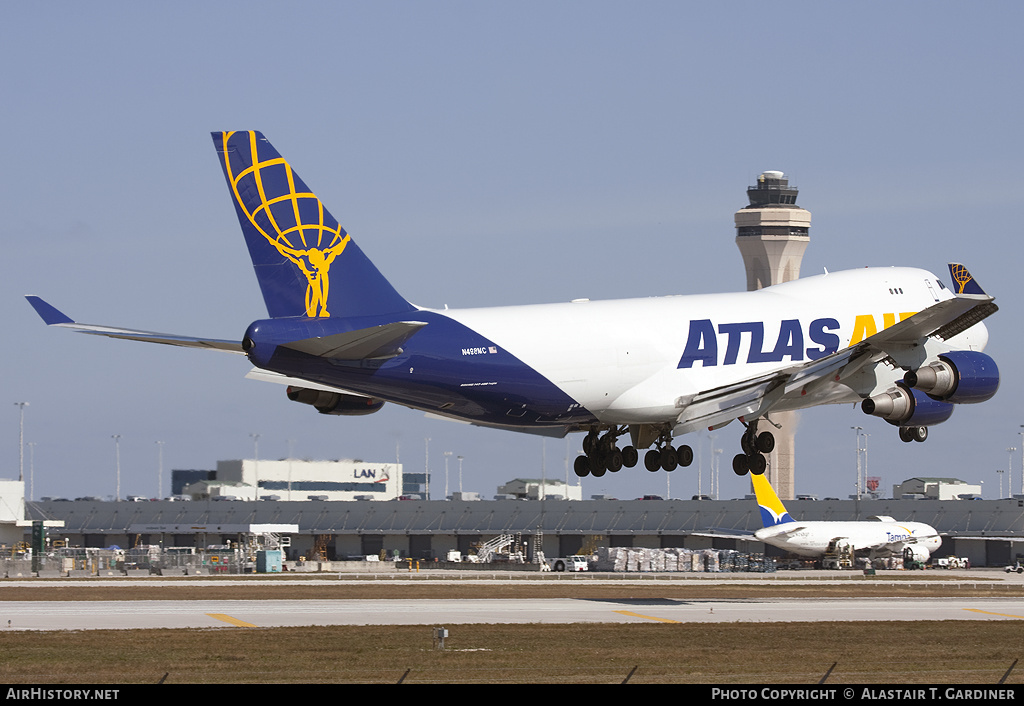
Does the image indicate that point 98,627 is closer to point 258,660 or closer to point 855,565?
point 258,660

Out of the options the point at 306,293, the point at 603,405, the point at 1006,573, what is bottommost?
the point at 1006,573

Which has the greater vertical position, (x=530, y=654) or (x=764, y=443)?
(x=764, y=443)

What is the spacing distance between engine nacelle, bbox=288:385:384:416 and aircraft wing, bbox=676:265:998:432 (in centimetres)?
1010

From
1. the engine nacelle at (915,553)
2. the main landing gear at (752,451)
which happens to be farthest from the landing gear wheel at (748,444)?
the engine nacelle at (915,553)

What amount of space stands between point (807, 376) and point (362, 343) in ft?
48.9

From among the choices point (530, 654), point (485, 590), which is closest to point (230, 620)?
point (530, 654)

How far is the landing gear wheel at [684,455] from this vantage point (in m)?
50.2

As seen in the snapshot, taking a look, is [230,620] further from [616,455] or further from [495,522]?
[495,522]

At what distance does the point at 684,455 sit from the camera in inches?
1993

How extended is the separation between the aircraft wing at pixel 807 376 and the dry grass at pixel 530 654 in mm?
8022

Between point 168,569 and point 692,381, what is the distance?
72219mm

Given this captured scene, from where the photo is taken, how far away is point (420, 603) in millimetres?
73688

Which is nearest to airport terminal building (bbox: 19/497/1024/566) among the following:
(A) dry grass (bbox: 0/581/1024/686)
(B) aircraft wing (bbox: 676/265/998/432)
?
(A) dry grass (bbox: 0/581/1024/686)

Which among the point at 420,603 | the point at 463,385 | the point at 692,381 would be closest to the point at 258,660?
the point at 463,385
